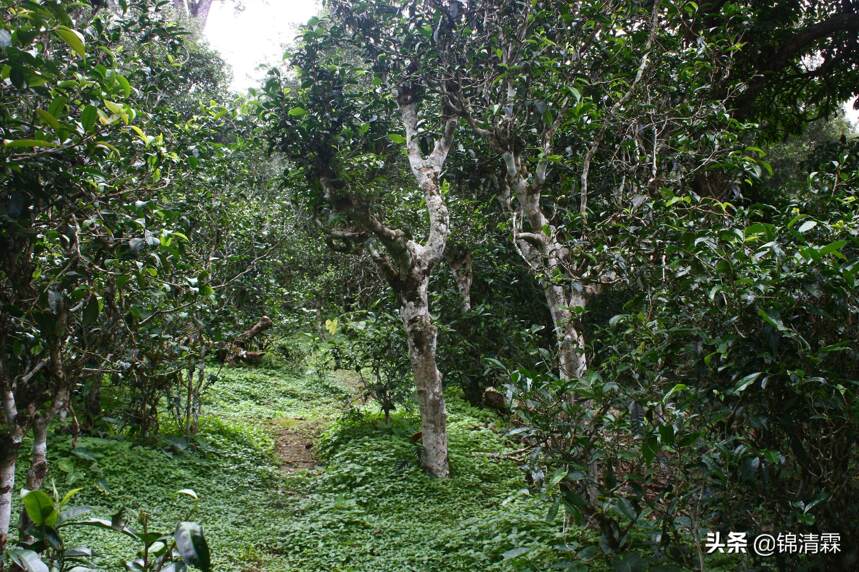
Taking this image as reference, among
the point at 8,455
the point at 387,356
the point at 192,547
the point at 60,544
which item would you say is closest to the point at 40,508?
the point at 60,544

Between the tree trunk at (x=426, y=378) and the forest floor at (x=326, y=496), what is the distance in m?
0.22

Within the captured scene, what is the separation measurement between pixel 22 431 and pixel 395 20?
4923 millimetres

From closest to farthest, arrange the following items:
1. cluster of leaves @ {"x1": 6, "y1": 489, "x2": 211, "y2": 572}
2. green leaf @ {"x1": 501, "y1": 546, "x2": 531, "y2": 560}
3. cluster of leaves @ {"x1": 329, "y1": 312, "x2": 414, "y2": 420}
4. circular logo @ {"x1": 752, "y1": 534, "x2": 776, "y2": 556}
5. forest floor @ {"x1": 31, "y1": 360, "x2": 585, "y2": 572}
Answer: cluster of leaves @ {"x1": 6, "y1": 489, "x2": 211, "y2": 572}
circular logo @ {"x1": 752, "y1": 534, "x2": 776, "y2": 556}
green leaf @ {"x1": 501, "y1": 546, "x2": 531, "y2": 560}
forest floor @ {"x1": 31, "y1": 360, "x2": 585, "y2": 572}
cluster of leaves @ {"x1": 329, "y1": 312, "x2": 414, "y2": 420}

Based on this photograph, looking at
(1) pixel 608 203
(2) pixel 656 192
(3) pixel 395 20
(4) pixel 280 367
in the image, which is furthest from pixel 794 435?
(4) pixel 280 367

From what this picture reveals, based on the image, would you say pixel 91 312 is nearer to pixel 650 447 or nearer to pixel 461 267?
pixel 650 447

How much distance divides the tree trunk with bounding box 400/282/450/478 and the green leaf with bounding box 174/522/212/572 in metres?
4.31

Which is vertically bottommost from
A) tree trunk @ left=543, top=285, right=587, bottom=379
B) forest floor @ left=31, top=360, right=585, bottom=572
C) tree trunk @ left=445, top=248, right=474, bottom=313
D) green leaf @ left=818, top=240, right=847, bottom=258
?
forest floor @ left=31, top=360, right=585, bottom=572

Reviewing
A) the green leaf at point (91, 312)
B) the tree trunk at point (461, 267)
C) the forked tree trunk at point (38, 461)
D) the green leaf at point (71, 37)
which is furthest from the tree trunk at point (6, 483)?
the tree trunk at point (461, 267)

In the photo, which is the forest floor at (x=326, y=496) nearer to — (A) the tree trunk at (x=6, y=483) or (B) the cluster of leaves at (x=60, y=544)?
(A) the tree trunk at (x=6, y=483)

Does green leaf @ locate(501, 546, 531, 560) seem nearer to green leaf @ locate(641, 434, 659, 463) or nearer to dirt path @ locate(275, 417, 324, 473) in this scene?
green leaf @ locate(641, 434, 659, 463)

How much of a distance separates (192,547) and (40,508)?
1.35 ft

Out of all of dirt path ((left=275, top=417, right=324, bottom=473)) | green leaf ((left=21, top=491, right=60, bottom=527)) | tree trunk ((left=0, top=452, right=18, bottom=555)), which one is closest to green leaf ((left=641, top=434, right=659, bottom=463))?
green leaf ((left=21, top=491, right=60, bottom=527))

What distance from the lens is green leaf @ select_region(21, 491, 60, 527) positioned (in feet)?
5.08

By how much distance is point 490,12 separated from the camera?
559 cm
